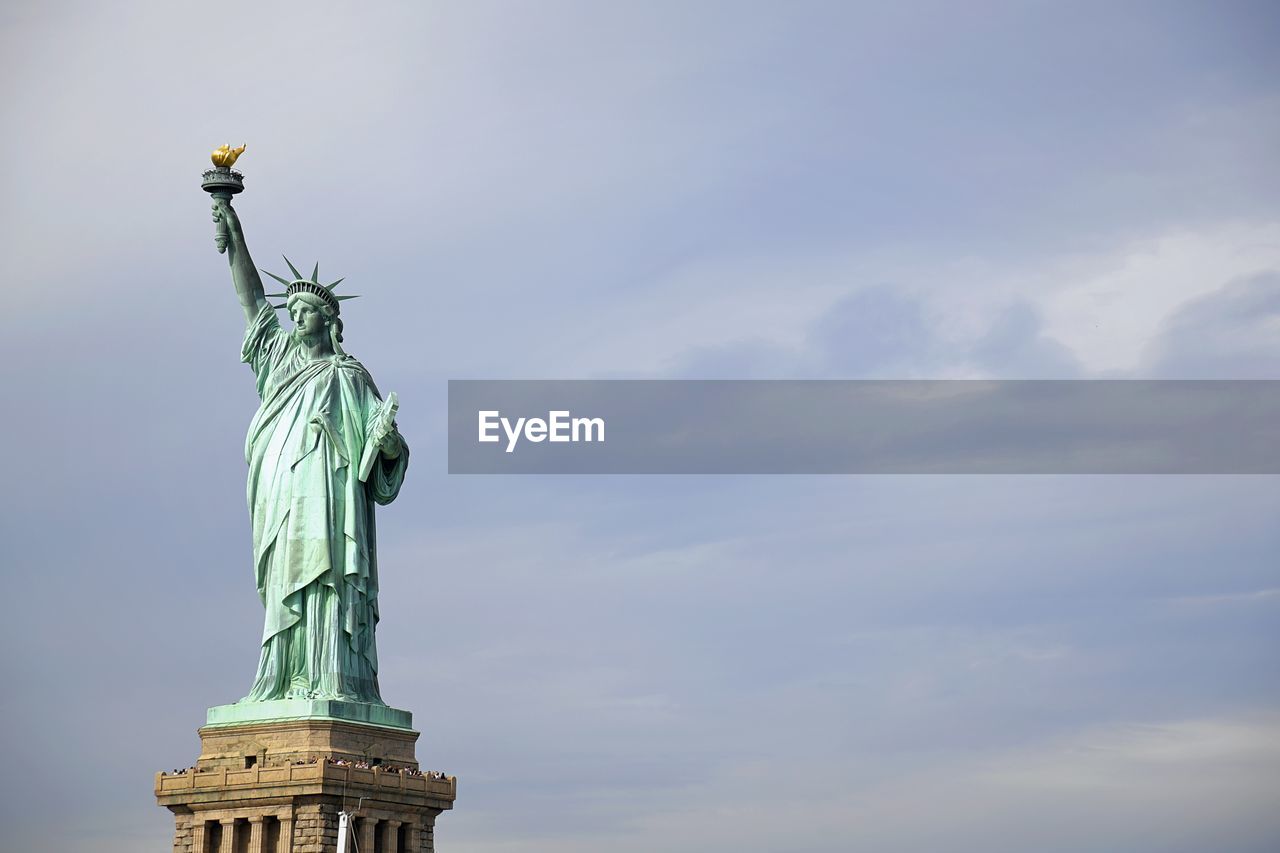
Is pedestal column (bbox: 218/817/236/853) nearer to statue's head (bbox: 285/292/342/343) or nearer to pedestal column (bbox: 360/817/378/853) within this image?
pedestal column (bbox: 360/817/378/853)

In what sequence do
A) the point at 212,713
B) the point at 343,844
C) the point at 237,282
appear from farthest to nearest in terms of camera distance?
the point at 237,282
the point at 212,713
the point at 343,844

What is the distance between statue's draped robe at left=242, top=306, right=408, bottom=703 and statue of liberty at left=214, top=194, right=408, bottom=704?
22 millimetres

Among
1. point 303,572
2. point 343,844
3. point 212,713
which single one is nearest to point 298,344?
point 303,572

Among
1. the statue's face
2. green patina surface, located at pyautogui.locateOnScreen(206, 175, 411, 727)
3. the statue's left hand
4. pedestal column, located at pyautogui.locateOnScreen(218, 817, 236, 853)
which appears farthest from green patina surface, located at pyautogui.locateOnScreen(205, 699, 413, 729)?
the statue's face

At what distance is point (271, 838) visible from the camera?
1734 inches

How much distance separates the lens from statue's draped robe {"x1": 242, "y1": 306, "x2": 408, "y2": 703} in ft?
149

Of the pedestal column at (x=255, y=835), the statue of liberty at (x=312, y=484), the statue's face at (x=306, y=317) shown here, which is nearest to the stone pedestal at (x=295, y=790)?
A: the pedestal column at (x=255, y=835)

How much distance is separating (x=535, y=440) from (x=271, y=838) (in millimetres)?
9908

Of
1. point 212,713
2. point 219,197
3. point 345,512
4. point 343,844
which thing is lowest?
point 343,844

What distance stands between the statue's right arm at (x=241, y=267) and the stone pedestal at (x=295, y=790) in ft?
32.5

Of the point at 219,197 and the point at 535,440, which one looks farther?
the point at 219,197

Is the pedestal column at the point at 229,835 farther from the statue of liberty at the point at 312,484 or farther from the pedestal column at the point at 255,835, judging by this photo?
the statue of liberty at the point at 312,484

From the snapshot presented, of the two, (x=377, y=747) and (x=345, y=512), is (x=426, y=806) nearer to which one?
(x=377, y=747)

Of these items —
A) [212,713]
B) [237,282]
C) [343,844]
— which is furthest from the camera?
[237,282]
